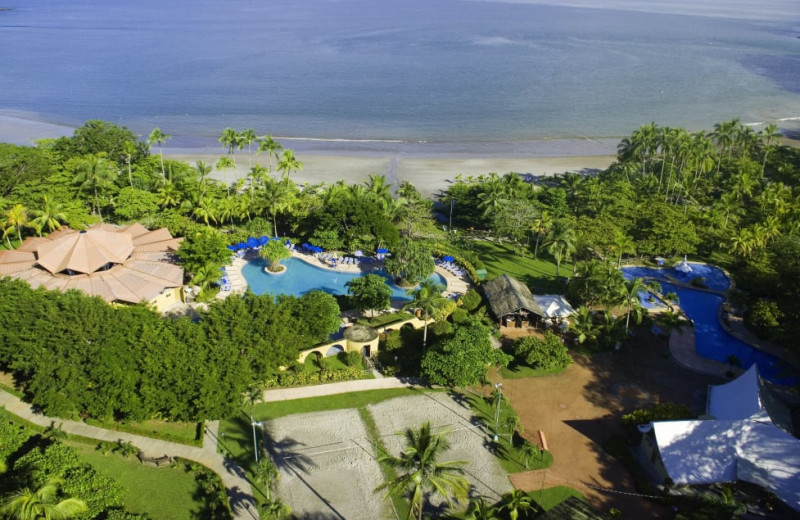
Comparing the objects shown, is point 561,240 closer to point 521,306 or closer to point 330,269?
point 521,306

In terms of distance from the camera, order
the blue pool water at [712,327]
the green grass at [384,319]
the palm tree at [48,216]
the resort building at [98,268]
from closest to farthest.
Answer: the blue pool water at [712,327] < the resort building at [98,268] < the green grass at [384,319] < the palm tree at [48,216]

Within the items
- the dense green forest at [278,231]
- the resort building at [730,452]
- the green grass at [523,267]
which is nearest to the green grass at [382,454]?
the dense green forest at [278,231]

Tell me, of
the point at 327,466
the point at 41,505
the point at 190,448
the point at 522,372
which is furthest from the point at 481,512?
the point at 41,505

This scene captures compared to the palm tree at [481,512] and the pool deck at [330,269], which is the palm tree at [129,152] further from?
the palm tree at [481,512]

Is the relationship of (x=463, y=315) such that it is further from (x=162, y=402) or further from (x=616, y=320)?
(x=162, y=402)

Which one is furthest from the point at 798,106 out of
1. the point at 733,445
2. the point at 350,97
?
the point at 733,445

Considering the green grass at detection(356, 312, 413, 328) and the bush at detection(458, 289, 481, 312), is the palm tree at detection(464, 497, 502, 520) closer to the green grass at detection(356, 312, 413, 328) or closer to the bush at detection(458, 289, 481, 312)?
the green grass at detection(356, 312, 413, 328)
